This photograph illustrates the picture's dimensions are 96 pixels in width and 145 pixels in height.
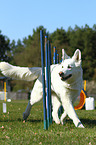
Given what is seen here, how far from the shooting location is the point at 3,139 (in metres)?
4.85

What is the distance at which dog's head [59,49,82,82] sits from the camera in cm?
593

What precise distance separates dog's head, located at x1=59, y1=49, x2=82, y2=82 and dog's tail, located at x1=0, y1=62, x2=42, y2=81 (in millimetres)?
1205

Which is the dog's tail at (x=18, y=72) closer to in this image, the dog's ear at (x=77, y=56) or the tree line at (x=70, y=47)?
the dog's ear at (x=77, y=56)

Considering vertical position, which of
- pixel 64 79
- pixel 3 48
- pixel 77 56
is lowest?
pixel 64 79

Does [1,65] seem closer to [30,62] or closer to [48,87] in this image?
[48,87]

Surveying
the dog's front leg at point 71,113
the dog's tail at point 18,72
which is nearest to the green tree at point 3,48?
the dog's tail at point 18,72

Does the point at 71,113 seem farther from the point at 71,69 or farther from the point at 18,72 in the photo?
the point at 18,72

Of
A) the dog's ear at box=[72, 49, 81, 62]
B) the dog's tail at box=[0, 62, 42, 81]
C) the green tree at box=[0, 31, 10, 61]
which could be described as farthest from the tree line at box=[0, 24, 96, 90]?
the dog's ear at box=[72, 49, 81, 62]

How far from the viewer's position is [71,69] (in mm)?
5988

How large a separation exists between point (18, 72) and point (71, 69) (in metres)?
1.62

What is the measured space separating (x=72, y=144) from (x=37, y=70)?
303cm

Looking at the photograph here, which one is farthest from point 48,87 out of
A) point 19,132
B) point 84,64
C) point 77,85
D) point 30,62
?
point 30,62

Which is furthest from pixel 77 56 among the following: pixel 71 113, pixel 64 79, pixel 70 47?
pixel 70 47

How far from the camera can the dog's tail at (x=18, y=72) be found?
6922 millimetres
